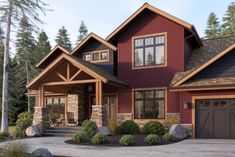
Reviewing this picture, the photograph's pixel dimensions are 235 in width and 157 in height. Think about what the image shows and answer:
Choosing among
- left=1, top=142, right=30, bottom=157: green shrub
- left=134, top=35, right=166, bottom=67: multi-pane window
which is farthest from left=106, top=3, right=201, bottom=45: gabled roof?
left=1, top=142, right=30, bottom=157: green shrub

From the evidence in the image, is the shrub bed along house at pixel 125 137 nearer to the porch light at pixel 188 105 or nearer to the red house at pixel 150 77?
the red house at pixel 150 77

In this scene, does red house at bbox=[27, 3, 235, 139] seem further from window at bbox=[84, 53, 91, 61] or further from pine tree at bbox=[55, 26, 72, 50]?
pine tree at bbox=[55, 26, 72, 50]

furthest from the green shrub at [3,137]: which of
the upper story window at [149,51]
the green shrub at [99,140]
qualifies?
the upper story window at [149,51]

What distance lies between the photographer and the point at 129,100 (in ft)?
60.6

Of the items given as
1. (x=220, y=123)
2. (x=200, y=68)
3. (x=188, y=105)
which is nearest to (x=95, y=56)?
(x=188, y=105)

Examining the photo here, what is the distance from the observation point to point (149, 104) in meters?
17.8

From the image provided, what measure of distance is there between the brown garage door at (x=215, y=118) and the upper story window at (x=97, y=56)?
22.7ft

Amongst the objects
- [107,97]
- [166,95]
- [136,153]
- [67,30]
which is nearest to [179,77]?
[166,95]

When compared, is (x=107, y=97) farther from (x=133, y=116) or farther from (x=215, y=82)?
(x=215, y=82)

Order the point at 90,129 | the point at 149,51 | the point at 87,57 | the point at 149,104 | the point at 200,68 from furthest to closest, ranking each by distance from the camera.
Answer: the point at 87,57 < the point at 149,51 < the point at 149,104 < the point at 200,68 < the point at 90,129

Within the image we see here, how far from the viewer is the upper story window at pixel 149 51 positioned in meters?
17.8

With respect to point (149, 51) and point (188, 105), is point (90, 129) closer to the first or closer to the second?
point (188, 105)

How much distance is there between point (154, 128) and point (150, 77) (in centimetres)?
355

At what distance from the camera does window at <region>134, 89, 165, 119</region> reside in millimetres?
17469
